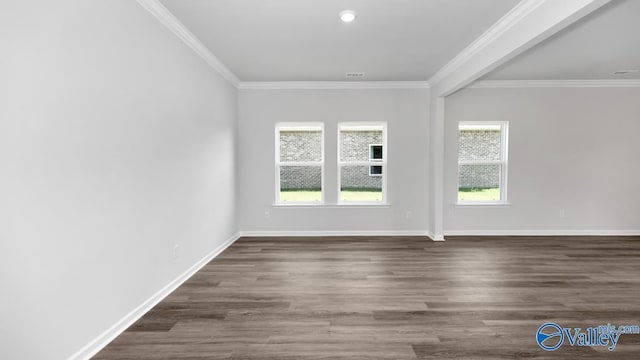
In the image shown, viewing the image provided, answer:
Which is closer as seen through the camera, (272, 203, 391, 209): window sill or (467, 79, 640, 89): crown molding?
(467, 79, 640, 89): crown molding

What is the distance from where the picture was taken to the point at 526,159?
17.8 feet

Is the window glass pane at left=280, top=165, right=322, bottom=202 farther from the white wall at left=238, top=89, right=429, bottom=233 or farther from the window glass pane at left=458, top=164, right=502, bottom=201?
the window glass pane at left=458, top=164, right=502, bottom=201

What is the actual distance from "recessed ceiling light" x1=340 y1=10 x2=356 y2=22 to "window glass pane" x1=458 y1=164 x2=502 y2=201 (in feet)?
12.1

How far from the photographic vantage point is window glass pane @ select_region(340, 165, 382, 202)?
562 centimetres

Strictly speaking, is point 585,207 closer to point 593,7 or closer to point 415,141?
point 415,141

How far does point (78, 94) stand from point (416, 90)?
4859 mm

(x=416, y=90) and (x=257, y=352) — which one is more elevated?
(x=416, y=90)

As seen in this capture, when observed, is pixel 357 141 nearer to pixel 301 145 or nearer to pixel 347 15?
pixel 301 145

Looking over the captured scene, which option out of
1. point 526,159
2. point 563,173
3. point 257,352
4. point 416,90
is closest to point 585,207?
point 563,173

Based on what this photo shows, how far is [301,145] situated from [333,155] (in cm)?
61

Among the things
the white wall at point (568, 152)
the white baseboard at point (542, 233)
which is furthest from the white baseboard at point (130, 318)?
the white wall at point (568, 152)

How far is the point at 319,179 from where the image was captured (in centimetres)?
563

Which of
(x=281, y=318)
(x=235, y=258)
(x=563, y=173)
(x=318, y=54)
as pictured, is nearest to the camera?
(x=281, y=318)

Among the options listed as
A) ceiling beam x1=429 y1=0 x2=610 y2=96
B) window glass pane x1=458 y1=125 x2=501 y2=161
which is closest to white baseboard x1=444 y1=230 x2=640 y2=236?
window glass pane x1=458 y1=125 x2=501 y2=161
